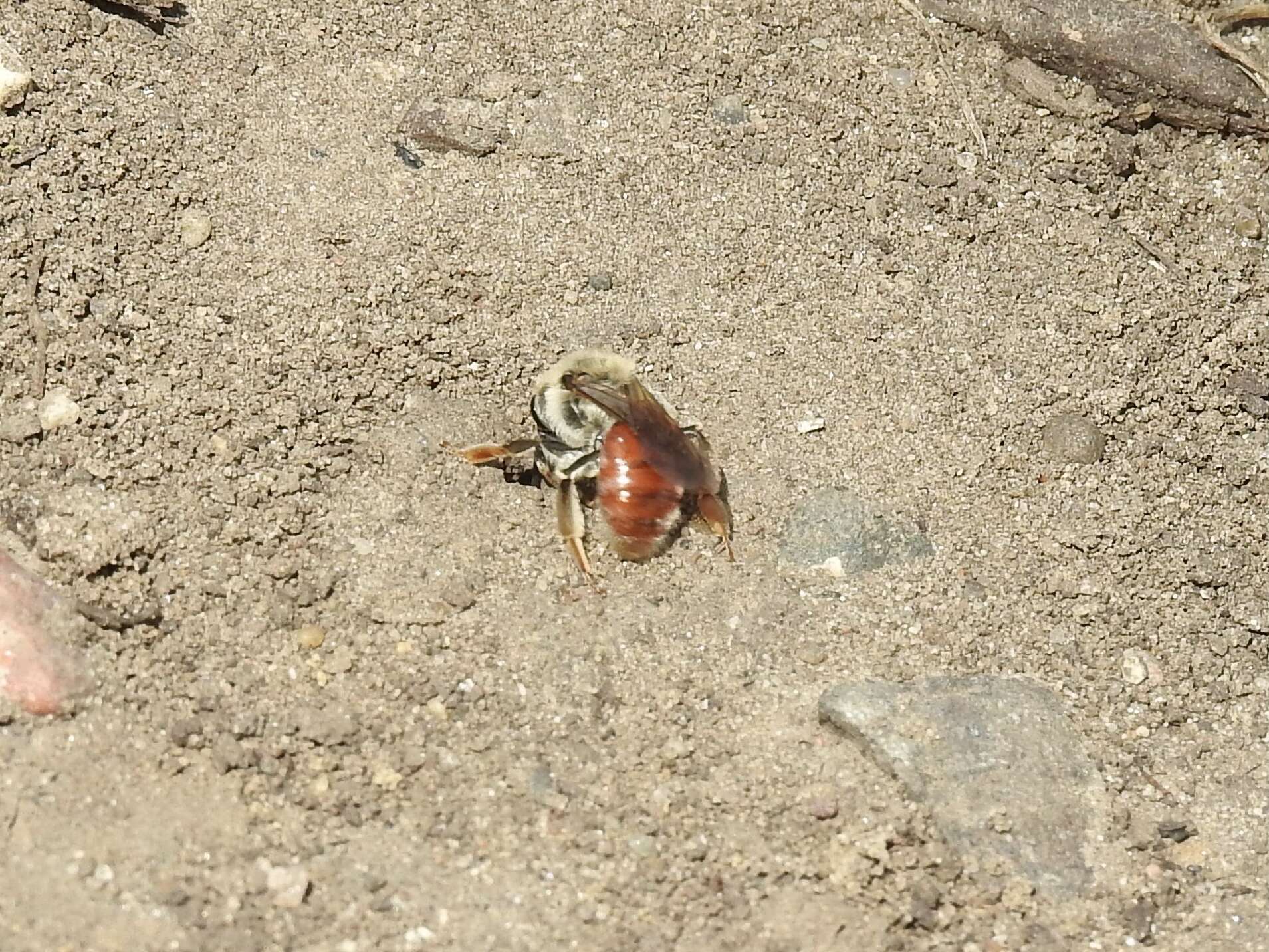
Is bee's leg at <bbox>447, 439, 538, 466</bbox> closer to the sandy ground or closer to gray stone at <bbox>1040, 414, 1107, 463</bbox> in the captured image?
the sandy ground

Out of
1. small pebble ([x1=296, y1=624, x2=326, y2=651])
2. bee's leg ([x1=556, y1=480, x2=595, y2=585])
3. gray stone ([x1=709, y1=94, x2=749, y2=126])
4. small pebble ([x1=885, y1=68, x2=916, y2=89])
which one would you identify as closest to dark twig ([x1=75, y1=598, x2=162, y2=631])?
small pebble ([x1=296, y1=624, x2=326, y2=651])

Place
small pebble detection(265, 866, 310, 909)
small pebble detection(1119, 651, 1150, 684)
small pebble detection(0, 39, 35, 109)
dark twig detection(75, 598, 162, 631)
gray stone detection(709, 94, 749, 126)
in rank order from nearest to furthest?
1. small pebble detection(265, 866, 310, 909)
2. dark twig detection(75, 598, 162, 631)
3. small pebble detection(1119, 651, 1150, 684)
4. small pebble detection(0, 39, 35, 109)
5. gray stone detection(709, 94, 749, 126)

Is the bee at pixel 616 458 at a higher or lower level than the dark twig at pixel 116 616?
higher

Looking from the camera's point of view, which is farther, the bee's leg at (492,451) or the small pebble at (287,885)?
the bee's leg at (492,451)

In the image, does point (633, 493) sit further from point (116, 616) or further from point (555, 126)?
point (555, 126)

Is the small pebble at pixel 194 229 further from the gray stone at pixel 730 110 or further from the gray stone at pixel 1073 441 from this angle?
the gray stone at pixel 1073 441

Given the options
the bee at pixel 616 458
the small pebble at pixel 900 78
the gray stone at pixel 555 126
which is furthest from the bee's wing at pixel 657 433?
the small pebble at pixel 900 78

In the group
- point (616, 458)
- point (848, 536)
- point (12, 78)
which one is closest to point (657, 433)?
point (616, 458)
